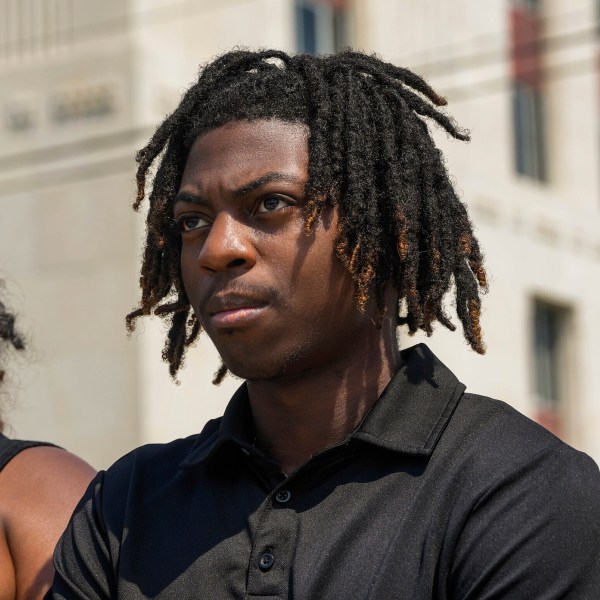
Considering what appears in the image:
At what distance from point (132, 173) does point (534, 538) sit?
13307 millimetres

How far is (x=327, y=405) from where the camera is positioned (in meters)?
3.01

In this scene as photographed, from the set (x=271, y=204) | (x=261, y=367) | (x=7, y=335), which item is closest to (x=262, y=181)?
(x=271, y=204)

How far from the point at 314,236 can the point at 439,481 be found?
502 millimetres

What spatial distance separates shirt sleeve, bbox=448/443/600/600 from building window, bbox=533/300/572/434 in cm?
1764

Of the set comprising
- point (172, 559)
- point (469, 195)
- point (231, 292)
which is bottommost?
point (469, 195)

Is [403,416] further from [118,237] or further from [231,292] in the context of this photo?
[118,237]

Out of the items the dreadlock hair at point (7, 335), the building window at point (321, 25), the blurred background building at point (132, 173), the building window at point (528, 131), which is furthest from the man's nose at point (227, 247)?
the building window at point (528, 131)

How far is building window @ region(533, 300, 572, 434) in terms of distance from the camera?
2053cm

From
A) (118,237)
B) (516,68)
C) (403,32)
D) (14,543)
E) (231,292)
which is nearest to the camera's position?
(231,292)

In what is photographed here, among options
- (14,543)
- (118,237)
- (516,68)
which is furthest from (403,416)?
(516,68)

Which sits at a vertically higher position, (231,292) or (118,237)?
(231,292)

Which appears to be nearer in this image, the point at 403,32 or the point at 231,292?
the point at 231,292

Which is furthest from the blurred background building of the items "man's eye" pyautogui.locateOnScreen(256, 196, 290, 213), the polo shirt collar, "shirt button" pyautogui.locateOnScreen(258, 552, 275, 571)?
"shirt button" pyautogui.locateOnScreen(258, 552, 275, 571)

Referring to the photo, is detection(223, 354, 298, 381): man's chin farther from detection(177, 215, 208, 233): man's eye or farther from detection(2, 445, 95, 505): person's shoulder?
detection(2, 445, 95, 505): person's shoulder
